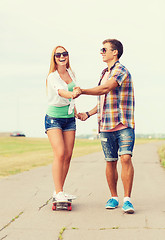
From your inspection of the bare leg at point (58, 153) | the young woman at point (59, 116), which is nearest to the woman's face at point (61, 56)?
the young woman at point (59, 116)

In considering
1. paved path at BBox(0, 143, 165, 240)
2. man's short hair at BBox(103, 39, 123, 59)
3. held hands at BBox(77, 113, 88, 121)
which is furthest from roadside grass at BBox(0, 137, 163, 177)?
man's short hair at BBox(103, 39, 123, 59)

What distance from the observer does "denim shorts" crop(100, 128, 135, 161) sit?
609cm

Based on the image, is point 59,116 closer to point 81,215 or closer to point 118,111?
point 118,111

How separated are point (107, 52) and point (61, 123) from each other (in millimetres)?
1208

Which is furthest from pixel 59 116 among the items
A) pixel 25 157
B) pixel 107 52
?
pixel 25 157

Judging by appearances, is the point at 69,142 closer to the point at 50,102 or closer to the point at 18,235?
the point at 50,102

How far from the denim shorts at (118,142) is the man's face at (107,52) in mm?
1053

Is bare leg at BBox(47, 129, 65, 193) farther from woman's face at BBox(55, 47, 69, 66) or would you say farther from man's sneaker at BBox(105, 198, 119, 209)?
woman's face at BBox(55, 47, 69, 66)

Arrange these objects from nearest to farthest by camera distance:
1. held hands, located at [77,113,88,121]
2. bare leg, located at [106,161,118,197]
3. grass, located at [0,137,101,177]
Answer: bare leg, located at [106,161,118,197], held hands, located at [77,113,88,121], grass, located at [0,137,101,177]

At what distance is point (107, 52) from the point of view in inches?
250

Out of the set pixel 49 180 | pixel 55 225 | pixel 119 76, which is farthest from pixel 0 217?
pixel 49 180

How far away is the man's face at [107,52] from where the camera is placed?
634 centimetres

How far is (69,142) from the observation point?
658 centimetres

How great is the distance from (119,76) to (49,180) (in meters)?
4.88
